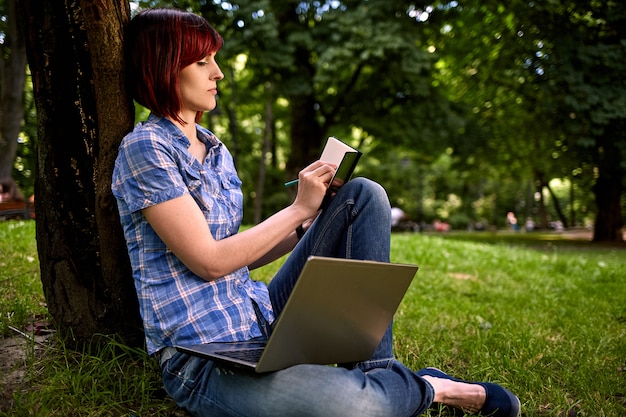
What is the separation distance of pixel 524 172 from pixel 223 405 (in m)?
18.6

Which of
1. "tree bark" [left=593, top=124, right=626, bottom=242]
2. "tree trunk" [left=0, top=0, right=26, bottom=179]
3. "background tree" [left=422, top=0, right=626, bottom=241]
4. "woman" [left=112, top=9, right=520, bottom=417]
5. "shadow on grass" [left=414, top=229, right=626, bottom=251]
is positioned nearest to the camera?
"woman" [left=112, top=9, right=520, bottom=417]

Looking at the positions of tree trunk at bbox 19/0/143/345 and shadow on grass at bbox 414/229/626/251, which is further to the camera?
shadow on grass at bbox 414/229/626/251

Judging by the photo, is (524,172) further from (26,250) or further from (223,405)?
(223,405)

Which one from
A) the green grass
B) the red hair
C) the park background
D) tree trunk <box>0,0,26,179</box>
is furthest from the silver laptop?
tree trunk <box>0,0,26,179</box>

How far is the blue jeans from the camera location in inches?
61.0

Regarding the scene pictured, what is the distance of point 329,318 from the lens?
1.60 m

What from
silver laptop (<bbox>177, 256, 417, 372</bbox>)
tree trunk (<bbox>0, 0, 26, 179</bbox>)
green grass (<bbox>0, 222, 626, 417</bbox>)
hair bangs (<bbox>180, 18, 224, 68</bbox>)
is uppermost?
tree trunk (<bbox>0, 0, 26, 179</bbox>)

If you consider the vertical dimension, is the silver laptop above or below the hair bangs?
below

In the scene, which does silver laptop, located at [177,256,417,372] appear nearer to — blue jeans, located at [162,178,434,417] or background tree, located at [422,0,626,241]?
blue jeans, located at [162,178,434,417]

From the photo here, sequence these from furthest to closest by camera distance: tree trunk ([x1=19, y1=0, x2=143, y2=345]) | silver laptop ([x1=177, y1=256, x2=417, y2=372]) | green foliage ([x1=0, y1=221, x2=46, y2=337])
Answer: green foliage ([x1=0, y1=221, x2=46, y2=337]) < tree trunk ([x1=19, y1=0, x2=143, y2=345]) < silver laptop ([x1=177, y1=256, x2=417, y2=372])

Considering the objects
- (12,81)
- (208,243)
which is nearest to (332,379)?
(208,243)

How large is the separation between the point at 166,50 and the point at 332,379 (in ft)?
3.80

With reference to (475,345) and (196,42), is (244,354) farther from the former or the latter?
(475,345)

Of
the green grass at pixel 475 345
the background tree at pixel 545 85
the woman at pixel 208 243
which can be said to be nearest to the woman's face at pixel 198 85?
the woman at pixel 208 243
